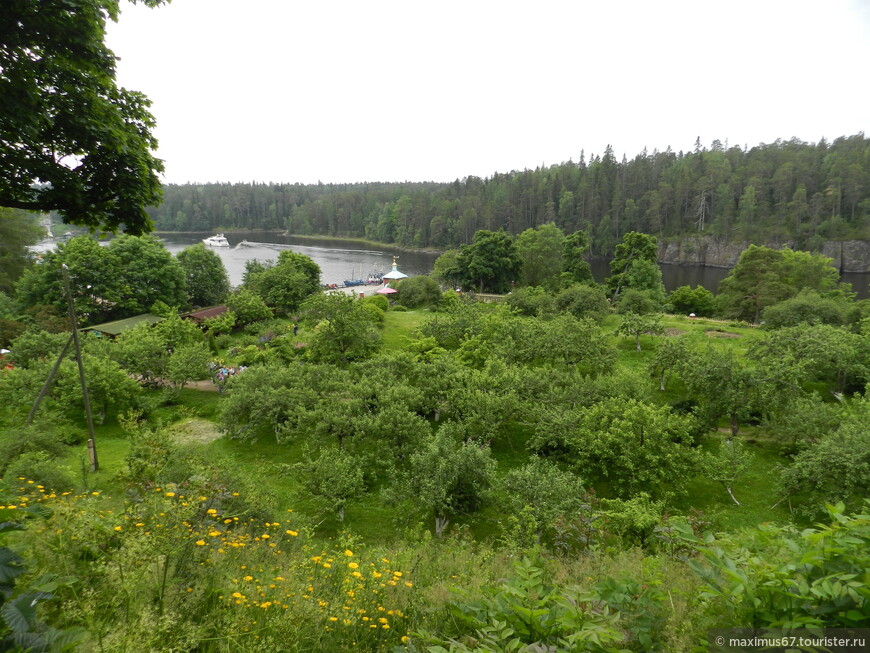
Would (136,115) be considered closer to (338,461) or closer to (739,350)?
(338,461)

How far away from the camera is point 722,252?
254 ft

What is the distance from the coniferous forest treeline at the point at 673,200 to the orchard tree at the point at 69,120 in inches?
3350

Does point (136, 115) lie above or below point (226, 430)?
above

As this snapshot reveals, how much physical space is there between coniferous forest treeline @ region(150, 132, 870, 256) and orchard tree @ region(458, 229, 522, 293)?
4377cm

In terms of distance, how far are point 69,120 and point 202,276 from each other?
39857 millimetres

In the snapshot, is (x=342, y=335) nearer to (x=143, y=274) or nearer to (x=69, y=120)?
(x=69, y=120)

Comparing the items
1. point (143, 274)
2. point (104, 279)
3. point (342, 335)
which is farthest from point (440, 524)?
point (104, 279)

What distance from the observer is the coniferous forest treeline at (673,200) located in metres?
73.5

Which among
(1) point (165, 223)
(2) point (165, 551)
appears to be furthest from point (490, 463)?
(1) point (165, 223)

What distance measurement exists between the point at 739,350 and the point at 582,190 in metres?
71.6

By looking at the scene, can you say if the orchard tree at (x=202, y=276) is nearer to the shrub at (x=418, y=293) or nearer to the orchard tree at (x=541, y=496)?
the shrub at (x=418, y=293)

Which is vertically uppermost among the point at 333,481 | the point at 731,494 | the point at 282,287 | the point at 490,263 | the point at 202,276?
the point at 490,263

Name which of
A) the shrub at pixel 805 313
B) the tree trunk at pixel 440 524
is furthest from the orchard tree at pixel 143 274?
the shrub at pixel 805 313

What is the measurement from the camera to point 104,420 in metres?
18.3
